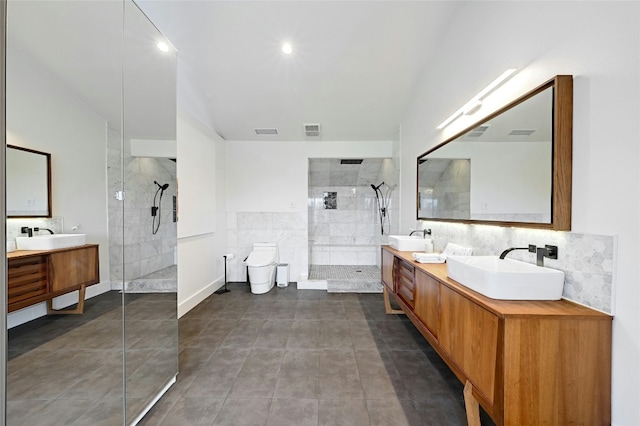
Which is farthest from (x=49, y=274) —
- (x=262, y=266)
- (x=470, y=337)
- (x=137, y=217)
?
(x=262, y=266)

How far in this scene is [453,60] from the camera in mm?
2514

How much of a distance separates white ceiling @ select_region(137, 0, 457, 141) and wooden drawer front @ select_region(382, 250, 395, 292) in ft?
6.96

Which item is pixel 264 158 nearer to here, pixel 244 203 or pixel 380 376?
pixel 244 203

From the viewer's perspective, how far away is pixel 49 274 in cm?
123

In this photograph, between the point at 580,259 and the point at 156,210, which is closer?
the point at 580,259

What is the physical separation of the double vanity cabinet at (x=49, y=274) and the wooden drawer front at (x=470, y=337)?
204cm

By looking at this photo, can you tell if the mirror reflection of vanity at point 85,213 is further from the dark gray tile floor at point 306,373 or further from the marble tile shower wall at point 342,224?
the marble tile shower wall at point 342,224

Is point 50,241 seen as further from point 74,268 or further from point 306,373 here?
point 306,373

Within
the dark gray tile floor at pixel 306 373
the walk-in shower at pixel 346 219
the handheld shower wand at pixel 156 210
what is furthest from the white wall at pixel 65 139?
the walk-in shower at pixel 346 219

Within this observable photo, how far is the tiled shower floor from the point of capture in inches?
Result: 170

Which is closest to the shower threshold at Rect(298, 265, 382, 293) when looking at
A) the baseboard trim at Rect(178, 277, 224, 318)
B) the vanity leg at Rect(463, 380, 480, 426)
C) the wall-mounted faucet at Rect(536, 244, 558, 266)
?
the baseboard trim at Rect(178, 277, 224, 318)

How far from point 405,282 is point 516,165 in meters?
1.38

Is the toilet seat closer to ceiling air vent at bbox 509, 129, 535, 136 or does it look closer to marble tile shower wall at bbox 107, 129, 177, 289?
marble tile shower wall at bbox 107, 129, 177, 289

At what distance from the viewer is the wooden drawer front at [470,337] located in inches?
48.6
